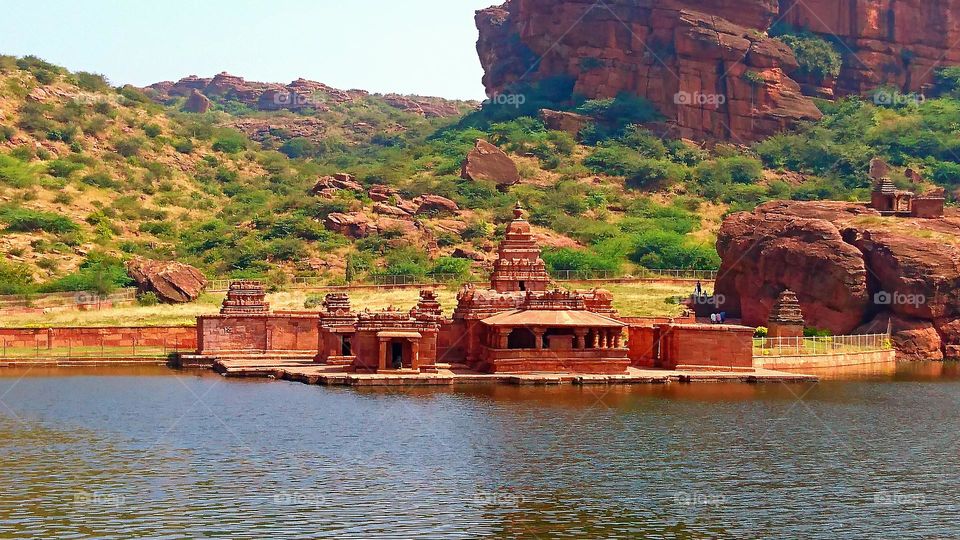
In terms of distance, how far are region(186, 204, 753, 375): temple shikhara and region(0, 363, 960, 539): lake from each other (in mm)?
3174

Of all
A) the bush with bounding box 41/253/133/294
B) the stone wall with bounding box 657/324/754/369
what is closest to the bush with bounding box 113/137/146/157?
the bush with bounding box 41/253/133/294

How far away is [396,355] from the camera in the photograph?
184ft

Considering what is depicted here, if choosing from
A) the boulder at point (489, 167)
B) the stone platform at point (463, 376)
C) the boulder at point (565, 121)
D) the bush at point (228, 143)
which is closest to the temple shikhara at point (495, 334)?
the stone platform at point (463, 376)

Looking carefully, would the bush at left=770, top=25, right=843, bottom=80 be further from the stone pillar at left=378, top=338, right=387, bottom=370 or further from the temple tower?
the stone pillar at left=378, top=338, right=387, bottom=370

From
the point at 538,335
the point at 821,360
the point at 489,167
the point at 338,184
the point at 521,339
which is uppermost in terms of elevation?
the point at 489,167

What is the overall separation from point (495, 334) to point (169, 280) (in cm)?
2704

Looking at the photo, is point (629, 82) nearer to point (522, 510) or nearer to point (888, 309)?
point (888, 309)

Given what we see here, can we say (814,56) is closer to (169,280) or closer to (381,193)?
(381,193)

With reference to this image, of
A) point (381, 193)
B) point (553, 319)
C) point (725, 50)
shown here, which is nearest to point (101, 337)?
point (553, 319)

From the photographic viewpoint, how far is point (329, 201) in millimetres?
102000

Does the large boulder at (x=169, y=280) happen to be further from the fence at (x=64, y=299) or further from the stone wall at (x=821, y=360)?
the stone wall at (x=821, y=360)

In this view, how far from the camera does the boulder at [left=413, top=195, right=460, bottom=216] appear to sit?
102625 millimetres

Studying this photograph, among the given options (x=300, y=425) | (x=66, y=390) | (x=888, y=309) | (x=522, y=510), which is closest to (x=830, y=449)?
(x=522, y=510)

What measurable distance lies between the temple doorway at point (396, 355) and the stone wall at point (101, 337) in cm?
1341
